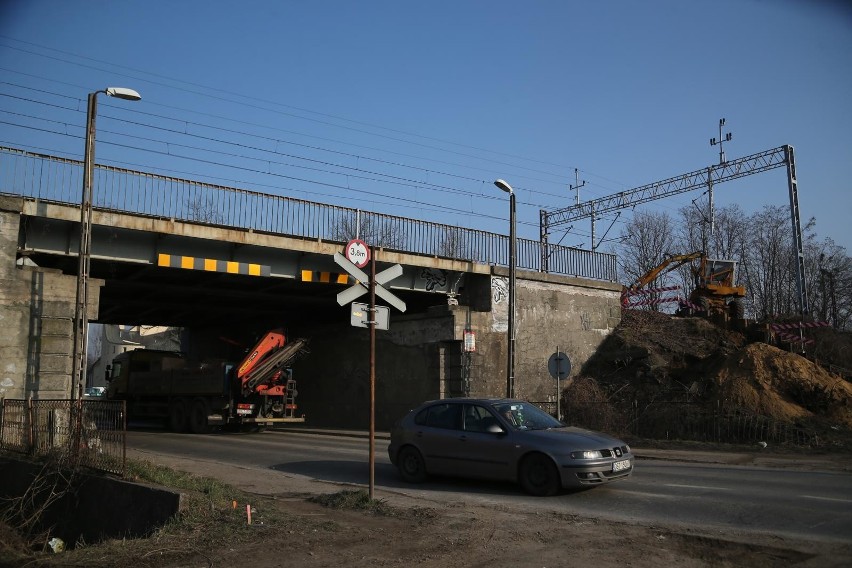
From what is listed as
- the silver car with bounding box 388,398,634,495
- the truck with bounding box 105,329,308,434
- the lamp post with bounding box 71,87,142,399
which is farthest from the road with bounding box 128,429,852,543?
the truck with bounding box 105,329,308,434

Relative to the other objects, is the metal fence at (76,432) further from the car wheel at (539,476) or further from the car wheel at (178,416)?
the car wheel at (178,416)

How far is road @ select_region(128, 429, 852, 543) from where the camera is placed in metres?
8.74

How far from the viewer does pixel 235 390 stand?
25750 mm

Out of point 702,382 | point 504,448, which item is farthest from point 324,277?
point 504,448

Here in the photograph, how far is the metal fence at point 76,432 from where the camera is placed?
1072 centimetres

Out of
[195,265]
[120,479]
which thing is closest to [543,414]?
[120,479]

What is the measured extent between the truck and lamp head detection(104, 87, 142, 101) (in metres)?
11.5

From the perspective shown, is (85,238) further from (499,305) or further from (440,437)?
(499,305)

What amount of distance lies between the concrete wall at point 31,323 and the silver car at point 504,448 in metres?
10.9

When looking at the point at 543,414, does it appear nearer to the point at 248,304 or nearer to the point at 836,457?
the point at 836,457

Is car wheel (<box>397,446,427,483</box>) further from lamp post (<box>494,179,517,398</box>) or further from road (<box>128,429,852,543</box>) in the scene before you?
lamp post (<box>494,179,517,398</box>)

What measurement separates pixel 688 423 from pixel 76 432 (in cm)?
1750

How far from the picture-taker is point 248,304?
31312mm

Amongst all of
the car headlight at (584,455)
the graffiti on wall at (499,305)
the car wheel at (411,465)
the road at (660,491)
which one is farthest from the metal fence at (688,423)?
the car wheel at (411,465)
